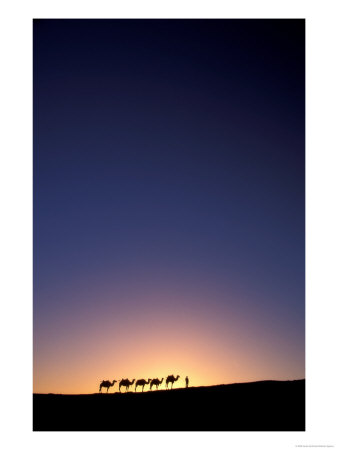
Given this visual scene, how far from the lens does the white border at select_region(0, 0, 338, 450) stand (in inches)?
186

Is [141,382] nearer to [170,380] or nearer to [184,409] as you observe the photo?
[170,380]

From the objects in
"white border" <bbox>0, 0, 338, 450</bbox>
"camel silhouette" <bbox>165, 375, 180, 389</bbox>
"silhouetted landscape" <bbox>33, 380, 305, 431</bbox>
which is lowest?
"silhouetted landscape" <bbox>33, 380, 305, 431</bbox>

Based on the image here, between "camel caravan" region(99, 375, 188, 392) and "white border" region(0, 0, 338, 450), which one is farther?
"camel caravan" region(99, 375, 188, 392)

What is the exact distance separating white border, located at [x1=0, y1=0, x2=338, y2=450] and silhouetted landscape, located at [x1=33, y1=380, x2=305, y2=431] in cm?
155

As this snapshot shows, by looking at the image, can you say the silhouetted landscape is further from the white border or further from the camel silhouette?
the white border

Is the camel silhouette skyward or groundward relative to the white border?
groundward

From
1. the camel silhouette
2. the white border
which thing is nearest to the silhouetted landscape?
the camel silhouette
